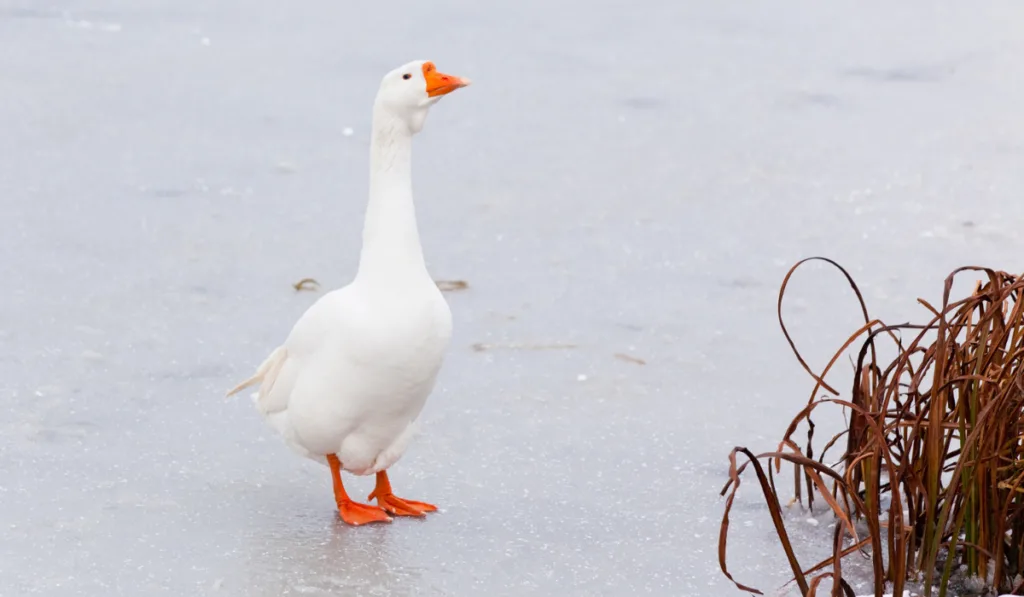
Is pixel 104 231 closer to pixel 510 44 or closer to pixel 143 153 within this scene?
pixel 143 153

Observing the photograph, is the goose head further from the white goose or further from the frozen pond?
the frozen pond

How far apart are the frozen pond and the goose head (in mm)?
831

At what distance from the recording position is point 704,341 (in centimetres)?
403

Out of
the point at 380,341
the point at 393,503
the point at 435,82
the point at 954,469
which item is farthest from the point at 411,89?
the point at 954,469

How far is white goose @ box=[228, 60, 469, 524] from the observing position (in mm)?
2922

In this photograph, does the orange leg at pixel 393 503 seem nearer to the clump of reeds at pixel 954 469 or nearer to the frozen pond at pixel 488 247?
the frozen pond at pixel 488 247

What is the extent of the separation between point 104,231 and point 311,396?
6.25 feet

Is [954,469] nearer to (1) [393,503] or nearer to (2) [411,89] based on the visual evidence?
(1) [393,503]

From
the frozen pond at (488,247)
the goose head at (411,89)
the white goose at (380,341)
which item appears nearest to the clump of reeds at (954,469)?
the frozen pond at (488,247)

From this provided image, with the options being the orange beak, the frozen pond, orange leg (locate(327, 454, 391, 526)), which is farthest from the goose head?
the frozen pond

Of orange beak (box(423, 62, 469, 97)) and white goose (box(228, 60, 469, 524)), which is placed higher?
orange beak (box(423, 62, 469, 97))

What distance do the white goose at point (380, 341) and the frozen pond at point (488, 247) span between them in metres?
0.16

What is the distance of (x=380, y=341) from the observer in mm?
2900

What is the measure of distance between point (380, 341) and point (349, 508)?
0.41 meters
